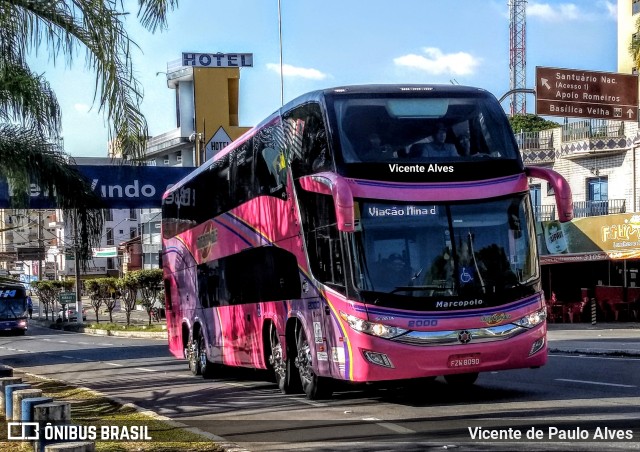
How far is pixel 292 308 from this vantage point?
15.3 metres

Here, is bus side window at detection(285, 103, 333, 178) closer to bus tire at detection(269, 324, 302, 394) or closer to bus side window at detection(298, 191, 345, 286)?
bus side window at detection(298, 191, 345, 286)

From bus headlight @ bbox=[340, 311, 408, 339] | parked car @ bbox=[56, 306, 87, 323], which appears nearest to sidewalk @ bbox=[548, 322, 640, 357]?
bus headlight @ bbox=[340, 311, 408, 339]

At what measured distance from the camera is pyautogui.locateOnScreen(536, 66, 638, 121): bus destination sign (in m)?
34.5

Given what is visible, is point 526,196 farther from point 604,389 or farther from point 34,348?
point 34,348

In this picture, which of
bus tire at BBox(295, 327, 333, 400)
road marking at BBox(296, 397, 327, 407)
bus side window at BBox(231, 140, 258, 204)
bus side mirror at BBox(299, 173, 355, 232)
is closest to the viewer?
bus side mirror at BBox(299, 173, 355, 232)

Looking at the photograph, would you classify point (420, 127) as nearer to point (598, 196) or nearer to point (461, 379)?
point (461, 379)

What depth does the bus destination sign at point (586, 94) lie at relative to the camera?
34.5 metres

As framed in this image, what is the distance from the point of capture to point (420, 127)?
533 inches

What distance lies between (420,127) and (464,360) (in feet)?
10.3

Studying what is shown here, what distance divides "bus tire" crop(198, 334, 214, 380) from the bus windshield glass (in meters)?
9.31

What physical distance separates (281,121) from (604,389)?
242 inches

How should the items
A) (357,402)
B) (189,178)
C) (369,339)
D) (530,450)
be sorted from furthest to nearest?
(189,178) → (357,402) → (369,339) → (530,450)

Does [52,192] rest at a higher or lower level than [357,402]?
higher

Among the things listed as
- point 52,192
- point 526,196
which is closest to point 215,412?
point 52,192
